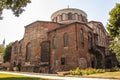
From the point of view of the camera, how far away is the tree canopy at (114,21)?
2780cm

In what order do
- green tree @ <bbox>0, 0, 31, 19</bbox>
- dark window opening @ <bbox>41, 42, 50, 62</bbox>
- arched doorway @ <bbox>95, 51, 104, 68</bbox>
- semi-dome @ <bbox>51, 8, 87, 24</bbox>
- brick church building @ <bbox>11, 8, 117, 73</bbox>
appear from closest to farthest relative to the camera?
green tree @ <bbox>0, 0, 31, 19</bbox> < brick church building @ <bbox>11, 8, 117, 73</bbox> < dark window opening @ <bbox>41, 42, 50, 62</bbox> < arched doorway @ <bbox>95, 51, 104, 68</bbox> < semi-dome @ <bbox>51, 8, 87, 24</bbox>

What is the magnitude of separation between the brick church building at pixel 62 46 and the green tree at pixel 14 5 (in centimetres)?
1427

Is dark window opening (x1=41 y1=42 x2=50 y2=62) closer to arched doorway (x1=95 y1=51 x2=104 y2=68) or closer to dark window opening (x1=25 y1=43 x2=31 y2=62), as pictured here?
dark window opening (x1=25 y1=43 x2=31 y2=62)

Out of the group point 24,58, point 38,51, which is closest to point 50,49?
point 38,51

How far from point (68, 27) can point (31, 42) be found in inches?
442

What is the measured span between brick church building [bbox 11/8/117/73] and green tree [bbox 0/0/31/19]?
14.3 metres

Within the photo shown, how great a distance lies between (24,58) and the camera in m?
41.0

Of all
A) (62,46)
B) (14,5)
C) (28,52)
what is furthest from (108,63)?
(14,5)

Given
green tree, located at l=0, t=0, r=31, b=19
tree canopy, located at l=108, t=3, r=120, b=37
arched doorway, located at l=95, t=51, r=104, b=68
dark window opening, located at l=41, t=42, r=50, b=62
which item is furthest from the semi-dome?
green tree, located at l=0, t=0, r=31, b=19

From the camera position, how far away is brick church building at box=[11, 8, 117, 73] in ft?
101

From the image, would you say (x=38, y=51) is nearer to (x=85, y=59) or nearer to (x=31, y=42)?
(x=31, y=42)

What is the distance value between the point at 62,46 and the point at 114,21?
1041 centimetres

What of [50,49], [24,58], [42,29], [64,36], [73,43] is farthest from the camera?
[24,58]

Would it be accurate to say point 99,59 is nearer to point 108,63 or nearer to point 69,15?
point 108,63
